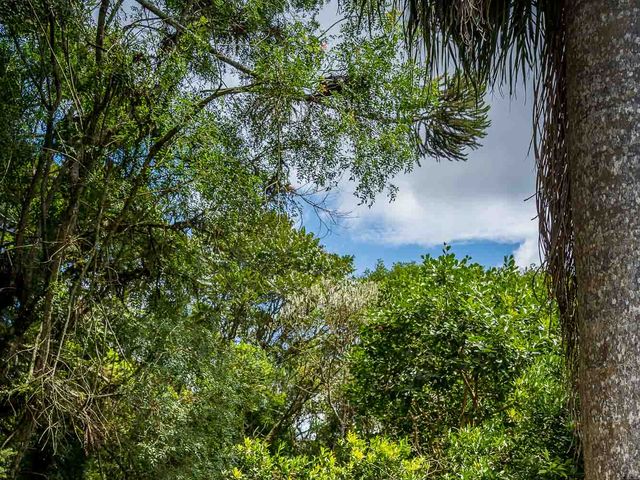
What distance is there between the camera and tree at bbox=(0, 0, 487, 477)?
4242mm

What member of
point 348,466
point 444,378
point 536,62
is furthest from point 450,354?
point 536,62

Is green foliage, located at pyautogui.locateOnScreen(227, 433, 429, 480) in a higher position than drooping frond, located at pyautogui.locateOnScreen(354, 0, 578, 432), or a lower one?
lower

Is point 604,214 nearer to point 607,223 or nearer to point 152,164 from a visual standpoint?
point 607,223

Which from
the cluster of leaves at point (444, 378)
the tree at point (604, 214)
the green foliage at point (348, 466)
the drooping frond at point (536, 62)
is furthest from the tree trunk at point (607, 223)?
the green foliage at point (348, 466)

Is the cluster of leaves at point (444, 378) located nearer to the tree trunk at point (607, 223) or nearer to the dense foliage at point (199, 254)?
the dense foliage at point (199, 254)

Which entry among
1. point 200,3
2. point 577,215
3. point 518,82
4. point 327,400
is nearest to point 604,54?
point 577,215

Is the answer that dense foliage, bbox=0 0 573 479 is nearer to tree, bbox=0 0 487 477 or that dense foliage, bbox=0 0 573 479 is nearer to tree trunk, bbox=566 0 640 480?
tree, bbox=0 0 487 477

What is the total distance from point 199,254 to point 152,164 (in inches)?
39.5

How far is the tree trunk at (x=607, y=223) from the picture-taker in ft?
4.69

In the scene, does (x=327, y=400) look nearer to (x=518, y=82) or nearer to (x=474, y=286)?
(x=474, y=286)

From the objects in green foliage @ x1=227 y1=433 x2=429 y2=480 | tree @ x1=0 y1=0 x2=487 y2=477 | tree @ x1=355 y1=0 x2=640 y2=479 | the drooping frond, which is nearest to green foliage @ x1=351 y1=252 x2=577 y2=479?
green foliage @ x1=227 y1=433 x2=429 y2=480

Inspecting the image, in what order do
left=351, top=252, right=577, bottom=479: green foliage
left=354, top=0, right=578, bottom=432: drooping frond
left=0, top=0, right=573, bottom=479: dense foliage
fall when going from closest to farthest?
1. left=354, top=0, right=578, bottom=432: drooping frond
2. left=0, top=0, right=573, bottom=479: dense foliage
3. left=351, top=252, right=577, bottom=479: green foliage

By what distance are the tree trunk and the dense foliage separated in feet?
7.45

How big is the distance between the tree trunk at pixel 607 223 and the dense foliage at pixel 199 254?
2272 mm
